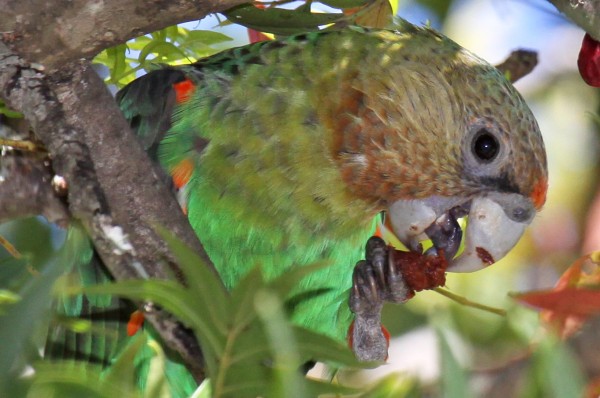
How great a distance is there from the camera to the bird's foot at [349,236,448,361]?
2.00 meters

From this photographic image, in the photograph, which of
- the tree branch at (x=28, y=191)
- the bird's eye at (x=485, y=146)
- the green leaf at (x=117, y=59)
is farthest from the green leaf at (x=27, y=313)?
the bird's eye at (x=485, y=146)

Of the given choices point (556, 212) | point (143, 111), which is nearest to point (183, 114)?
point (143, 111)

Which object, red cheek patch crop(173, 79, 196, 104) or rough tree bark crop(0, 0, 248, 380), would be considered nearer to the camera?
rough tree bark crop(0, 0, 248, 380)

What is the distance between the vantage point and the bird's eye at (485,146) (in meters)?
2.25

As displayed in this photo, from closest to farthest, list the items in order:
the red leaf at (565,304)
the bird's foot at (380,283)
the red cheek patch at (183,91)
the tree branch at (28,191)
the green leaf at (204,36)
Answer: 1. the red leaf at (565,304)
2. the tree branch at (28,191)
3. the bird's foot at (380,283)
4. the green leaf at (204,36)
5. the red cheek patch at (183,91)

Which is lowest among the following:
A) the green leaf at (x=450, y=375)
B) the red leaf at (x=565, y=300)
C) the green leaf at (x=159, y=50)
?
the green leaf at (x=159, y=50)

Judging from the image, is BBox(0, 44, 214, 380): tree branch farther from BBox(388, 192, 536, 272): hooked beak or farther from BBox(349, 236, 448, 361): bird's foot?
BBox(388, 192, 536, 272): hooked beak

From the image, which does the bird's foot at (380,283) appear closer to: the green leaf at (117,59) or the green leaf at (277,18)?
the green leaf at (277,18)

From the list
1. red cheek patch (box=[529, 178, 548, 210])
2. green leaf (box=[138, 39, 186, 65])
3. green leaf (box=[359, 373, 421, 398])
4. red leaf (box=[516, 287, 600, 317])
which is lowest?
red cheek patch (box=[529, 178, 548, 210])

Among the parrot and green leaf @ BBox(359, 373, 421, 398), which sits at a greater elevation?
green leaf @ BBox(359, 373, 421, 398)

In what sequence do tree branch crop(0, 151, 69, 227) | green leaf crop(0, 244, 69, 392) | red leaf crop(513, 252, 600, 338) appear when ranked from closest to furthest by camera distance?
green leaf crop(0, 244, 69, 392) < red leaf crop(513, 252, 600, 338) < tree branch crop(0, 151, 69, 227)

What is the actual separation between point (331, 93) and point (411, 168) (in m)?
0.29

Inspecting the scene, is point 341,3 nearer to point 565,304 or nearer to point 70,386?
point 565,304

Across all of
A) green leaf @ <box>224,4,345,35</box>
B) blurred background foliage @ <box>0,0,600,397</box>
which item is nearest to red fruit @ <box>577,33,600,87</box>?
blurred background foliage @ <box>0,0,600,397</box>
